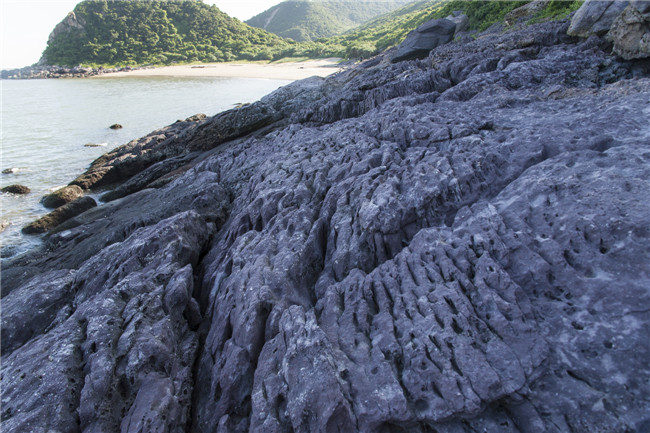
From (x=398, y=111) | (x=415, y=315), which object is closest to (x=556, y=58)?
(x=398, y=111)

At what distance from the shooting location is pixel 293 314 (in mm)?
7059

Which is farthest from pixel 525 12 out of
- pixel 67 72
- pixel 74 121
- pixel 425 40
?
pixel 67 72

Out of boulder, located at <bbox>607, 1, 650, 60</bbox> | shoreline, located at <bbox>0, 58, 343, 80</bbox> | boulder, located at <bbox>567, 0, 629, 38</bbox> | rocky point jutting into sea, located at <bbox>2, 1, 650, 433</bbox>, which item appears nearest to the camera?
rocky point jutting into sea, located at <bbox>2, 1, 650, 433</bbox>

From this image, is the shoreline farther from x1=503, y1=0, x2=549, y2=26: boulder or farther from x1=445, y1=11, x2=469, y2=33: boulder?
x1=503, y1=0, x2=549, y2=26: boulder

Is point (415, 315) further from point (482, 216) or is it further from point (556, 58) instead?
point (556, 58)

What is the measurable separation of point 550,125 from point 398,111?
6.30m

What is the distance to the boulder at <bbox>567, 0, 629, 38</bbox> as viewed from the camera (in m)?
15.6

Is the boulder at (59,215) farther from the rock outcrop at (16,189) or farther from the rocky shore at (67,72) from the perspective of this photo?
the rocky shore at (67,72)

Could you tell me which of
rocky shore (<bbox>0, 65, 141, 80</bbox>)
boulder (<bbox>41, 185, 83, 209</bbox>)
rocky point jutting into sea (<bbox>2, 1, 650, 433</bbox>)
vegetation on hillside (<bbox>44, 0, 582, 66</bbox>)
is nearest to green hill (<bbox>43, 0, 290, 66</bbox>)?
vegetation on hillside (<bbox>44, 0, 582, 66</bbox>)

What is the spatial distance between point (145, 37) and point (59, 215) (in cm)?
15252

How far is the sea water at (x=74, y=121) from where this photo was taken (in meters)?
26.9

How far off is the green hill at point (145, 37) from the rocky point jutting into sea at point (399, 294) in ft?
425

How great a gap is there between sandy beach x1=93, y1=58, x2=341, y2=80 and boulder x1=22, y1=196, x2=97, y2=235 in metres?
66.7

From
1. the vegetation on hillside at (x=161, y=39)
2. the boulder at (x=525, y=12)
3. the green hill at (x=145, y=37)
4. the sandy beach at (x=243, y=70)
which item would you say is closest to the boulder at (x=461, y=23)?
the boulder at (x=525, y=12)
